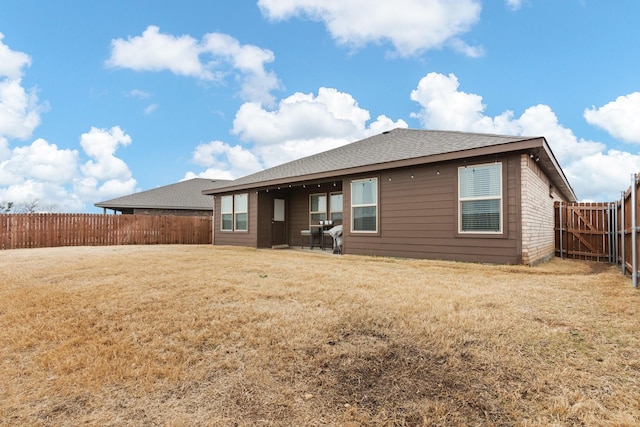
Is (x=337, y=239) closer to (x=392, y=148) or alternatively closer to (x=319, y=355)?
(x=392, y=148)

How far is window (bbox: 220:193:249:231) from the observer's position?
13203 millimetres

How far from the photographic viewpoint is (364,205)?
30.7 ft

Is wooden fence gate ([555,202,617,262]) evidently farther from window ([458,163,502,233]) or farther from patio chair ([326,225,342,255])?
patio chair ([326,225,342,255])

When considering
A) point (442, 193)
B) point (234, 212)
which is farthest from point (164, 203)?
point (442, 193)

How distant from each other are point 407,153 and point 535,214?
3308 millimetres

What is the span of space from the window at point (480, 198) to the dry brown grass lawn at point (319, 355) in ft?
7.69

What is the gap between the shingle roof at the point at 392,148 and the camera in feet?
25.3

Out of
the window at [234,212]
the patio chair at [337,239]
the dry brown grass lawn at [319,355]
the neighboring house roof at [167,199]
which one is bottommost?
the dry brown grass lawn at [319,355]

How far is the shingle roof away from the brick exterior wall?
982mm

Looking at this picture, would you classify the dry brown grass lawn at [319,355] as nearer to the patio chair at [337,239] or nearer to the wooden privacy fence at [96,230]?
the patio chair at [337,239]

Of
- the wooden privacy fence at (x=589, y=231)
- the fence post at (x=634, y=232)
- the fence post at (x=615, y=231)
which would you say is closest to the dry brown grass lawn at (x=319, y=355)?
the fence post at (x=634, y=232)

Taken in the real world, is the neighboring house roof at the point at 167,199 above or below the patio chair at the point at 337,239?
above

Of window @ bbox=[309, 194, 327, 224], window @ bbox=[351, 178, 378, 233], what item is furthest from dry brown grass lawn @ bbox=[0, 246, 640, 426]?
window @ bbox=[309, 194, 327, 224]

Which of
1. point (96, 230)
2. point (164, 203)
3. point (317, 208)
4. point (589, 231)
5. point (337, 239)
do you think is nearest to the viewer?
point (589, 231)
